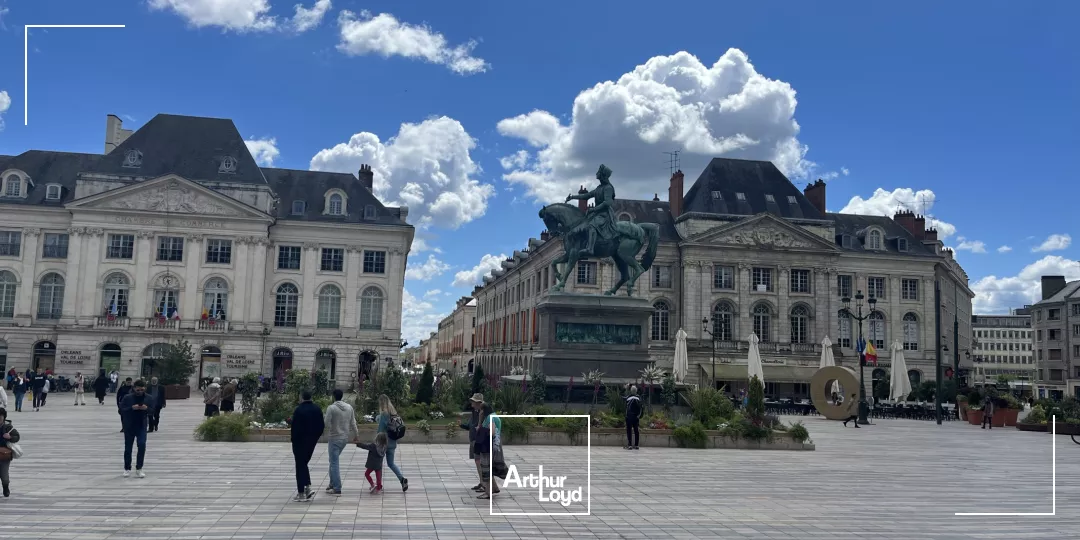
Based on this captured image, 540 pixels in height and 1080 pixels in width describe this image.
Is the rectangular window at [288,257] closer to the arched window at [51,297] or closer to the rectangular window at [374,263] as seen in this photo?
the rectangular window at [374,263]

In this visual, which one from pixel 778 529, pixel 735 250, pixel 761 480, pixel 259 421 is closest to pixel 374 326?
pixel 735 250

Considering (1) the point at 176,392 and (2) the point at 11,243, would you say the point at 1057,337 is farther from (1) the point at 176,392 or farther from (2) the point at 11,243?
(2) the point at 11,243

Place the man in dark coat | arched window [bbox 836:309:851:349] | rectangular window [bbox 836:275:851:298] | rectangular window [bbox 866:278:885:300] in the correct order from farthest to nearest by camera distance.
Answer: rectangular window [bbox 866:278:885:300], rectangular window [bbox 836:275:851:298], arched window [bbox 836:309:851:349], the man in dark coat

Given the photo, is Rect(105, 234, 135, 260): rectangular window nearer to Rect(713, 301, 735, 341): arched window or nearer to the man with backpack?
Rect(713, 301, 735, 341): arched window

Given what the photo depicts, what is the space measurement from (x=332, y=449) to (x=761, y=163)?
60.4 meters

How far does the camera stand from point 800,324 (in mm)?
62125

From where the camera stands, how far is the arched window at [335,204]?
59.6 m

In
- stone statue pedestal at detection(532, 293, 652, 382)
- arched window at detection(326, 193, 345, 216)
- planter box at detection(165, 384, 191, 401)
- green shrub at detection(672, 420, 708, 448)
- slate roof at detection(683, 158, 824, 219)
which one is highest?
slate roof at detection(683, 158, 824, 219)

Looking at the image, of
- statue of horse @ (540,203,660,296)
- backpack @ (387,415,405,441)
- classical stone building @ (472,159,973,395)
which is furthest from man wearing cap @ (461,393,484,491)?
classical stone building @ (472,159,973,395)

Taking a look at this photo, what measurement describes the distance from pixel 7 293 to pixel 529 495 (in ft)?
182

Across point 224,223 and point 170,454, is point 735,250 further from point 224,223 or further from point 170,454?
point 170,454

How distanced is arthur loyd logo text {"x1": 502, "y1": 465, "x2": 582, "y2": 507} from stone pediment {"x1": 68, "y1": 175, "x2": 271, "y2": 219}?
46801mm

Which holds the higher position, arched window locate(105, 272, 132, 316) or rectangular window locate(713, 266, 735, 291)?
rectangular window locate(713, 266, 735, 291)

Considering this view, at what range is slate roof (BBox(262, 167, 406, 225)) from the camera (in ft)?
195
